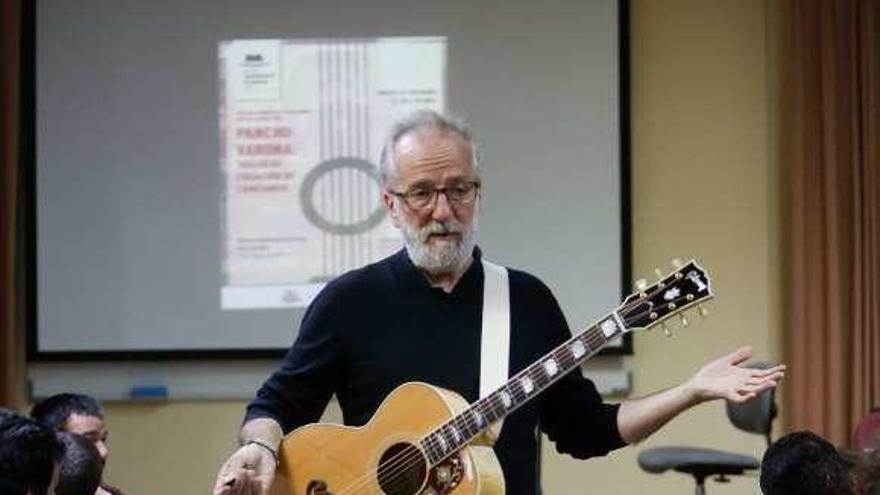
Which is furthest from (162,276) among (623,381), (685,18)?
(685,18)

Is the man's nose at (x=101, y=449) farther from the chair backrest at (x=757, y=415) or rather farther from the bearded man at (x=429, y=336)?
the chair backrest at (x=757, y=415)

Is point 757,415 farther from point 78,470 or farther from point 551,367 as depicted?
point 78,470

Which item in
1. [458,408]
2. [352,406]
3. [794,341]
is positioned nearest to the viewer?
[458,408]

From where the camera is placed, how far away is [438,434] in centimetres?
234

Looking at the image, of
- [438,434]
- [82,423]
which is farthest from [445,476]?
[82,423]

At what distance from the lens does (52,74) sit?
17.3ft

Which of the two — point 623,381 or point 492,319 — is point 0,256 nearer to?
point 623,381

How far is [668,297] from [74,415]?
1.97 m

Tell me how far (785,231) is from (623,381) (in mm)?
842

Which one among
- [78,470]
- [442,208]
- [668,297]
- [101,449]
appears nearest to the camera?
[668,297]

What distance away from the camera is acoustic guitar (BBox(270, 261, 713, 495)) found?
7.50 feet

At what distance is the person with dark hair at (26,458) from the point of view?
1.98m

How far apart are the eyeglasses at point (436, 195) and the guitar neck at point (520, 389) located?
0.32m

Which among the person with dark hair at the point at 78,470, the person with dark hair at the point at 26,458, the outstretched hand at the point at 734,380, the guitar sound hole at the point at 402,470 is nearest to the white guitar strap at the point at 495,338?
the guitar sound hole at the point at 402,470
